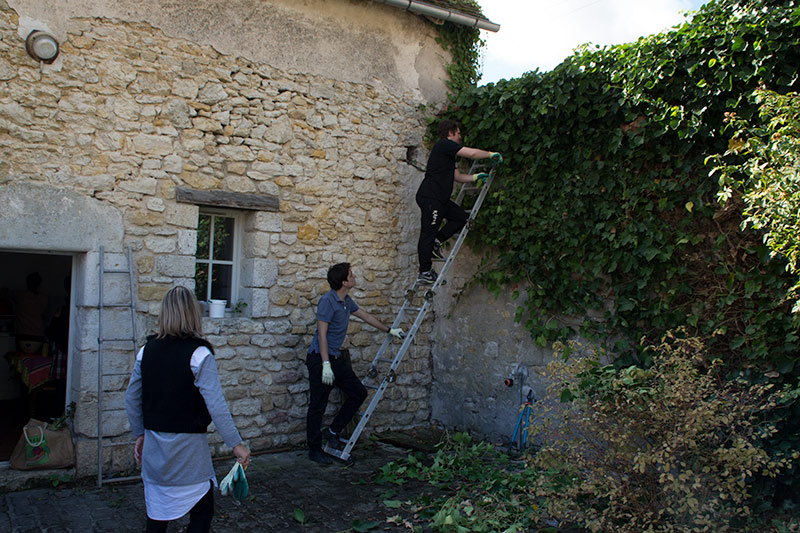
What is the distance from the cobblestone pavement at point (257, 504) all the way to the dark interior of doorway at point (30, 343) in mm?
1301

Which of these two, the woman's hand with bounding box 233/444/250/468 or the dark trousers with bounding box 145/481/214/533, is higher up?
the woman's hand with bounding box 233/444/250/468

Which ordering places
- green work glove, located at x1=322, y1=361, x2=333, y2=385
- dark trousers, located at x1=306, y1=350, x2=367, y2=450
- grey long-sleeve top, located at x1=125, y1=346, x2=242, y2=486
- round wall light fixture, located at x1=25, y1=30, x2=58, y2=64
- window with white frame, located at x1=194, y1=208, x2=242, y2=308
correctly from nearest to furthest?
grey long-sleeve top, located at x1=125, y1=346, x2=242, y2=486, round wall light fixture, located at x1=25, y1=30, x2=58, y2=64, green work glove, located at x1=322, y1=361, x2=333, y2=385, dark trousers, located at x1=306, y1=350, x2=367, y2=450, window with white frame, located at x1=194, y1=208, x2=242, y2=308

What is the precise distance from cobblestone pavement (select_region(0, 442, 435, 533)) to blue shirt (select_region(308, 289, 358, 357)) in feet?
3.31

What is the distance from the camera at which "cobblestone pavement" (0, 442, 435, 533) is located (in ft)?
13.5

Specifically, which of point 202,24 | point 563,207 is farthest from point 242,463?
point 202,24

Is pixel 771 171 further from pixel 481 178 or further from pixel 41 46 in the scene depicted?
pixel 41 46

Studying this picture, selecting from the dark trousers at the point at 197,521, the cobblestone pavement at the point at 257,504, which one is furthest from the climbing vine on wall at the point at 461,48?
the dark trousers at the point at 197,521

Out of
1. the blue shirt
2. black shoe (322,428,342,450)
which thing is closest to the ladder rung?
black shoe (322,428,342,450)

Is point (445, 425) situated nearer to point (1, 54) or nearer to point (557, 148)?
point (557, 148)

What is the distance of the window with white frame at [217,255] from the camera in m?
5.82

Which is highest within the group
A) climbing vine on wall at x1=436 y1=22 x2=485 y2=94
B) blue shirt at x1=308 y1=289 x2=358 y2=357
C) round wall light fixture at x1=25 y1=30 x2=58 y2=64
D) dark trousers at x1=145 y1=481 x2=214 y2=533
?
climbing vine on wall at x1=436 y1=22 x2=485 y2=94

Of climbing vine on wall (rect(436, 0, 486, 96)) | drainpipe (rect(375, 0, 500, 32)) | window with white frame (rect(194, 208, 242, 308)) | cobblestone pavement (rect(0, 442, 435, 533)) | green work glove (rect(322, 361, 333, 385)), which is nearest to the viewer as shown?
cobblestone pavement (rect(0, 442, 435, 533))

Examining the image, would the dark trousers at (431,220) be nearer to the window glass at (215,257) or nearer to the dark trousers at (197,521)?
the window glass at (215,257)

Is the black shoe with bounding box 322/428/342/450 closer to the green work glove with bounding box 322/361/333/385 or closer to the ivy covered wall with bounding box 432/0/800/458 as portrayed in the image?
the green work glove with bounding box 322/361/333/385
